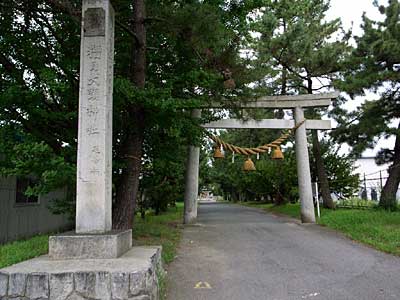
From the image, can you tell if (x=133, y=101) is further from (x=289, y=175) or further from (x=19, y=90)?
(x=289, y=175)

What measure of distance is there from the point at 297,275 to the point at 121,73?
18.9ft

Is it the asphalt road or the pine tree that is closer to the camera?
the asphalt road

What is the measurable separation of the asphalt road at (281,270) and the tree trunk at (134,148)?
58.2 inches

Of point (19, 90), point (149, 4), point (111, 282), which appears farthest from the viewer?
point (149, 4)

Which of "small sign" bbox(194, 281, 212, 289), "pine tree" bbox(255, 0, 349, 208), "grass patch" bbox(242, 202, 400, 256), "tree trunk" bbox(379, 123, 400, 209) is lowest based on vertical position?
"small sign" bbox(194, 281, 212, 289)

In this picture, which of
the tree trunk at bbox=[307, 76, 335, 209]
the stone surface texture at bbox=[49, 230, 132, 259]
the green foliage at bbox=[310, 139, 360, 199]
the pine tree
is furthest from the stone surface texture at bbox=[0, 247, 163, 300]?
the green foliage at bbox=[310, 139, 360, 199]

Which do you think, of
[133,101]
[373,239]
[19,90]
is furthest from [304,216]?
[19,90]

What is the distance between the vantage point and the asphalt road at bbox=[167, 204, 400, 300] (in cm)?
530

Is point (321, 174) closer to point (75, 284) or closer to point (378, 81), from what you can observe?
point (378, 81)

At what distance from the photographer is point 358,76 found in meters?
13.5

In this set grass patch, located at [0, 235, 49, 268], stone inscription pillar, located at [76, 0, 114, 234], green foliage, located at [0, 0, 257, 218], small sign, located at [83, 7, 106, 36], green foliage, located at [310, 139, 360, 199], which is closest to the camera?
stone inscription pillar, located at [76, 0, 114, 234]

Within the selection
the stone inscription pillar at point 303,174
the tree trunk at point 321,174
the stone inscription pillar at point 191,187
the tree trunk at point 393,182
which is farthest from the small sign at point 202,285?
the tree trunk at point 321,174

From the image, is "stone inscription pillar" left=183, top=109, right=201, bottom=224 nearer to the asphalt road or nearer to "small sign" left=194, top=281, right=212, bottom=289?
the asphalt road

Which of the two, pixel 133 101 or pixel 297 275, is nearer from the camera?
pixel 297 275
